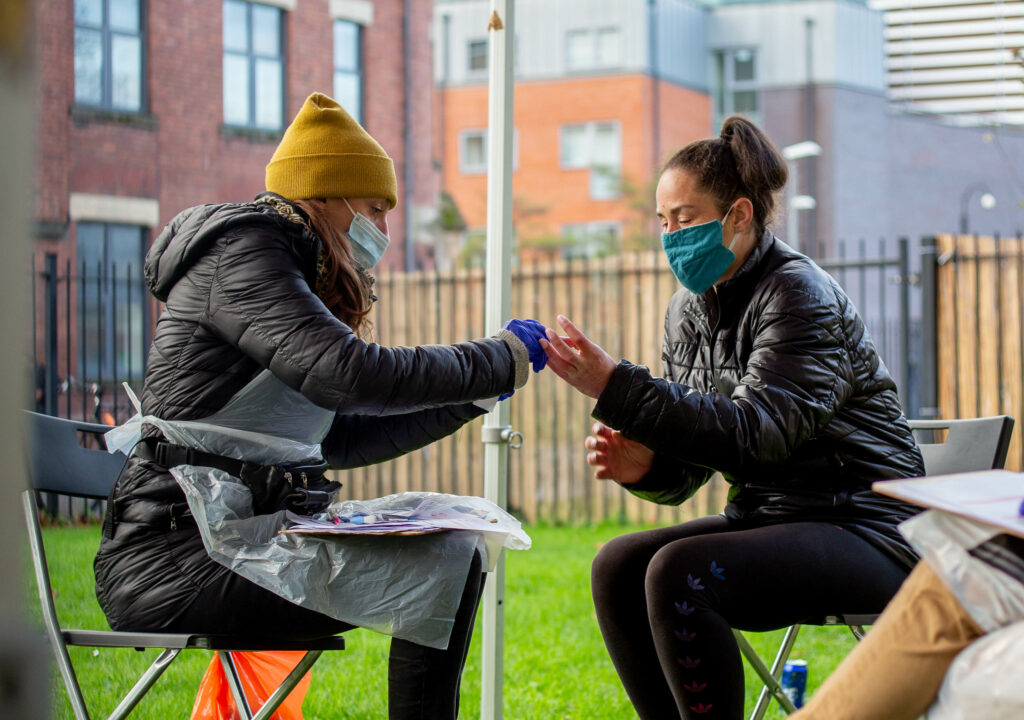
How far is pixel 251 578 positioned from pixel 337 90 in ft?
40.6

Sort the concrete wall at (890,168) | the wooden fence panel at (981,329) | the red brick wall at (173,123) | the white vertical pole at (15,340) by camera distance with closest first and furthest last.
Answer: the white vertical pole at (15,340), the wooden fence panel at (981,329), the red brick wall at (173,123), the concrete wall at (890,168)

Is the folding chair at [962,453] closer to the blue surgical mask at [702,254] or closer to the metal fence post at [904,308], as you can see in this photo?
the blue surgical mask at [702,254]

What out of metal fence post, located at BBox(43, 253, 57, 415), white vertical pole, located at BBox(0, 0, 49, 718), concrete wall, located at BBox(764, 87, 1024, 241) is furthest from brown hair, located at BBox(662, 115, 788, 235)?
concrete wall, located at BBox(764, 87, 1024, 241)

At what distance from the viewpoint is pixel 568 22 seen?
29266 millimetres

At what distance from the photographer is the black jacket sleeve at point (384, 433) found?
2.73 m

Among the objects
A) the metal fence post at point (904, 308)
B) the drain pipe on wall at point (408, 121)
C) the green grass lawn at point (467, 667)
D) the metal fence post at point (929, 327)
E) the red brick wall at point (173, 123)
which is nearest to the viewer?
the green grass lawn at point (467, 667)

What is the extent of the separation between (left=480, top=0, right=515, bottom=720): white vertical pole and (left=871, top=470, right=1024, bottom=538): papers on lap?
55.6 inches

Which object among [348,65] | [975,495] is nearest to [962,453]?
[975,495]

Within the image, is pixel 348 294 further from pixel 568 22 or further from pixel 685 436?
pixel 568 22

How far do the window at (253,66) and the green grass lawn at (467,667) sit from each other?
8295 mm

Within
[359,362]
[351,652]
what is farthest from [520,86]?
[359,362]

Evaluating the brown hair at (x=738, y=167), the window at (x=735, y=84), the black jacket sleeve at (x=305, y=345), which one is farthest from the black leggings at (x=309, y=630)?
the window at (x=735, y=84)

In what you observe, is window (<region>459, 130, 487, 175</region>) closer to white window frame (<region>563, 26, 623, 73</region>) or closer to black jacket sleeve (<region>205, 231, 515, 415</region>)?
white window frame (<region>563, 26, 623, 73</region>)

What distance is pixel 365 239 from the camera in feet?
8.55
